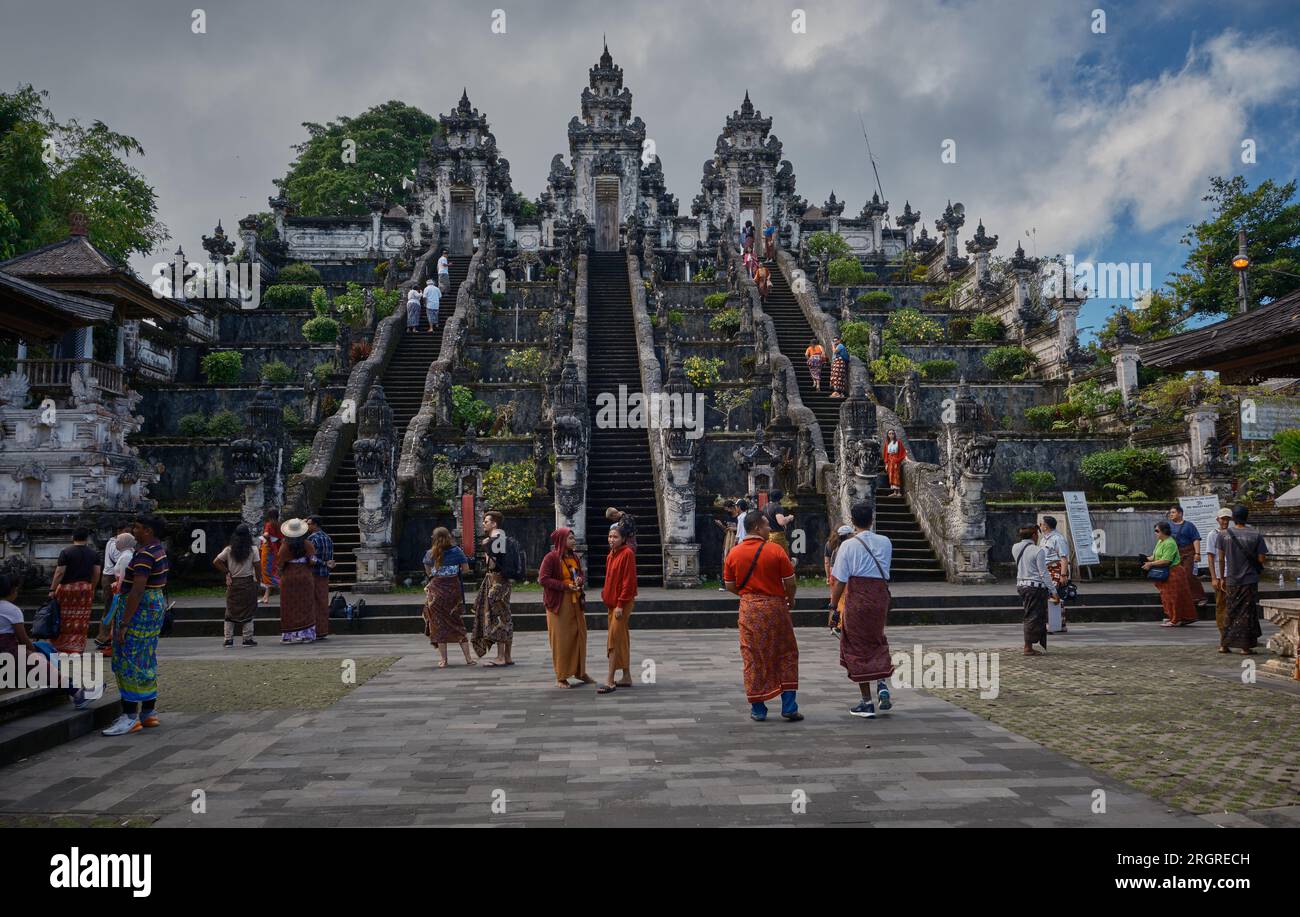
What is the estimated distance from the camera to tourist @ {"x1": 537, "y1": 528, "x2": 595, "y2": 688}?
8.81 metres

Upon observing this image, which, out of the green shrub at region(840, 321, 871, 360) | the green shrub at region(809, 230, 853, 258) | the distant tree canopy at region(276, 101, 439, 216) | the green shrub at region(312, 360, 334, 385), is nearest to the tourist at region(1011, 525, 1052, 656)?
the green shrub at region(840, 321, 871, 360)

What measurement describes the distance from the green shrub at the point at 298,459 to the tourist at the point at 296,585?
27.7 ft

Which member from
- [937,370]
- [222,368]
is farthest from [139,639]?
[937,370]

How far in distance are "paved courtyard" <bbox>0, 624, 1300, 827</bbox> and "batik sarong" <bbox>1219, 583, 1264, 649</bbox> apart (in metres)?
1.25

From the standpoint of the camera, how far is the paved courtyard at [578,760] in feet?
16.3

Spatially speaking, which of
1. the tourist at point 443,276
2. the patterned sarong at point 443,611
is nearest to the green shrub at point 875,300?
the tourist at point 443,276

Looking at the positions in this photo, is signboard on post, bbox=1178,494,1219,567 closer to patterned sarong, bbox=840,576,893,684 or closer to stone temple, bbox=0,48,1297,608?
stone temple, bbox=0,48,1297,608

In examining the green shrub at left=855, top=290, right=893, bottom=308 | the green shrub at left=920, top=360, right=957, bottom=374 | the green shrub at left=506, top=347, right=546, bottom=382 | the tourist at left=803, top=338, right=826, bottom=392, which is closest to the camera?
the tourist at left=803, top=338, right=826, bottom=392

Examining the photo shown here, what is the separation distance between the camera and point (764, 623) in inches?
291

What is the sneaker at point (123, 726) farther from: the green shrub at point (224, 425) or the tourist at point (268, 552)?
the green shrub at point (224, 425)

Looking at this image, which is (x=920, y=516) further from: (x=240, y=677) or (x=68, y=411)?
(x=68, y=411)

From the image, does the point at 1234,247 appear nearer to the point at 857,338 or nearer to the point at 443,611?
the point at 857,338

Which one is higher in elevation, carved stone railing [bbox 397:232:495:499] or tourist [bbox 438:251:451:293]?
tourist [bbox 438:251:451:293]
